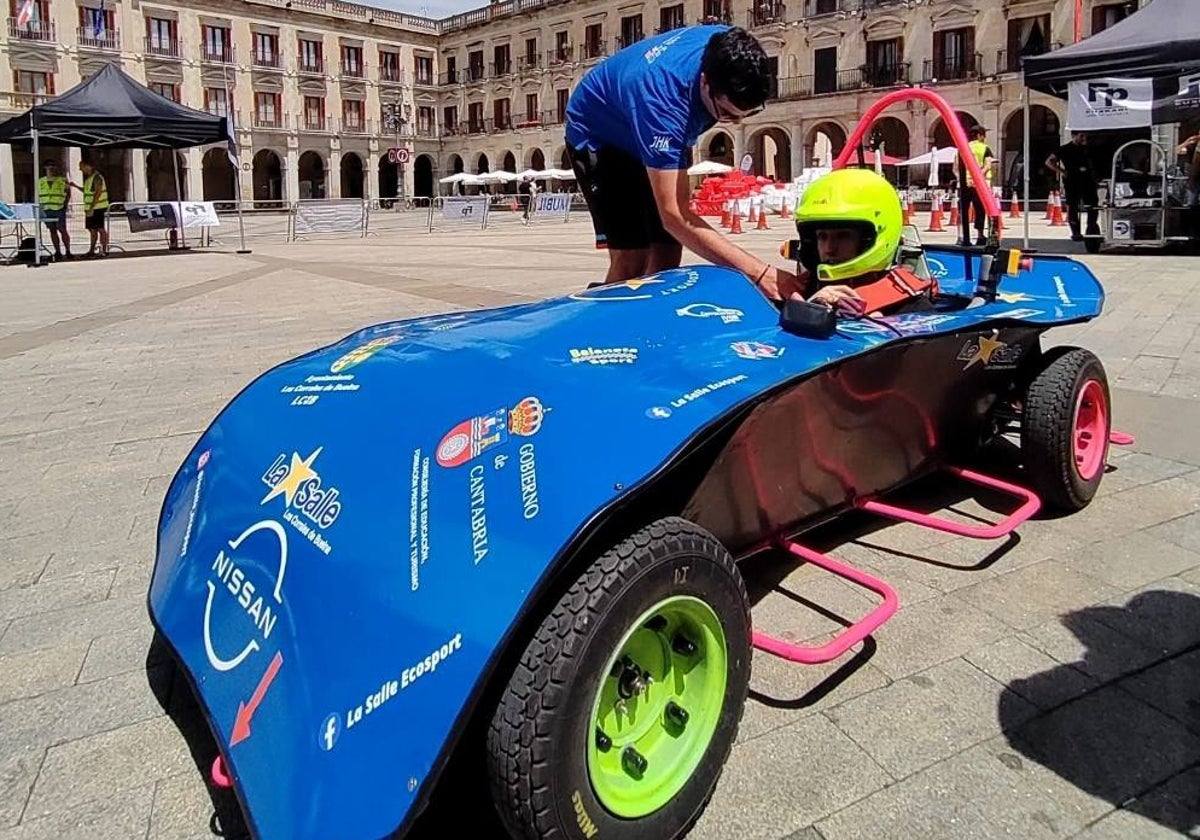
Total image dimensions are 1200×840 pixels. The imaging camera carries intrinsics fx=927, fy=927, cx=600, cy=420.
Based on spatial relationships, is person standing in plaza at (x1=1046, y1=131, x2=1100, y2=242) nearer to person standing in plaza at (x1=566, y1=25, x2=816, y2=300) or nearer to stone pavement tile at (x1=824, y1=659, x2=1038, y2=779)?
person standing in plaza at (x1=566, y1=25, x2=816, y2=300)

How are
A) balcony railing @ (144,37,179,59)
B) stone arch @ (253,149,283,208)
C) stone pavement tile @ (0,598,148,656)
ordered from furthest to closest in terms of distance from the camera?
1. stone arch @ (253,149,283,208)
2. balcony railing @ (144,37,179,59)
3. stone pavement tile @ (0,598,148,656)

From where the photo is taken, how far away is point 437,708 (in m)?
1.28

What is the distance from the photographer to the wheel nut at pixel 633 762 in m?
1.53

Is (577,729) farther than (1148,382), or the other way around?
(1148,382)

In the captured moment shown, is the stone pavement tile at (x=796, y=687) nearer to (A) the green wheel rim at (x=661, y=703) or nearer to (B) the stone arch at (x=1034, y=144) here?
(A) the green wheel rim at (x=661, y=703)

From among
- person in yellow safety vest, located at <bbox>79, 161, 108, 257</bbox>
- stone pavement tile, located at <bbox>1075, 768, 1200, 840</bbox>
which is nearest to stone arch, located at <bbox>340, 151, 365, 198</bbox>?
person in yellow safety vest, located at <bbox>79, 161, 108, 257</bbox>

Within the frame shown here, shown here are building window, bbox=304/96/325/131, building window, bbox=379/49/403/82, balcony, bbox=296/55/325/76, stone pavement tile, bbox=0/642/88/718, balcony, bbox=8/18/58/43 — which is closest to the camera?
stone pavement tile, bbox=0/642/88/718

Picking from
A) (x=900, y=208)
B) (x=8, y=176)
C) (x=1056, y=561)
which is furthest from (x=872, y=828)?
(x=8, y=176)

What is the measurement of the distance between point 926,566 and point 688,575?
142 cm

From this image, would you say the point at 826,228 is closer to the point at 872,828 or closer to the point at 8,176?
the point at 872,828

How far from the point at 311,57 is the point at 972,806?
62270mm

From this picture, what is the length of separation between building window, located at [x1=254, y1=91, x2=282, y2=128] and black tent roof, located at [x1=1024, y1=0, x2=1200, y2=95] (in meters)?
51.9

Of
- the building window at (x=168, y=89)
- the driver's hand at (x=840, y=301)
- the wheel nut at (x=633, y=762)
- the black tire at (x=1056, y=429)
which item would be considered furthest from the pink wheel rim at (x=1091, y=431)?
the building window at (x=168, y=89)

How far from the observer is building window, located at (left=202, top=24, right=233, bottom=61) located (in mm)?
52312
